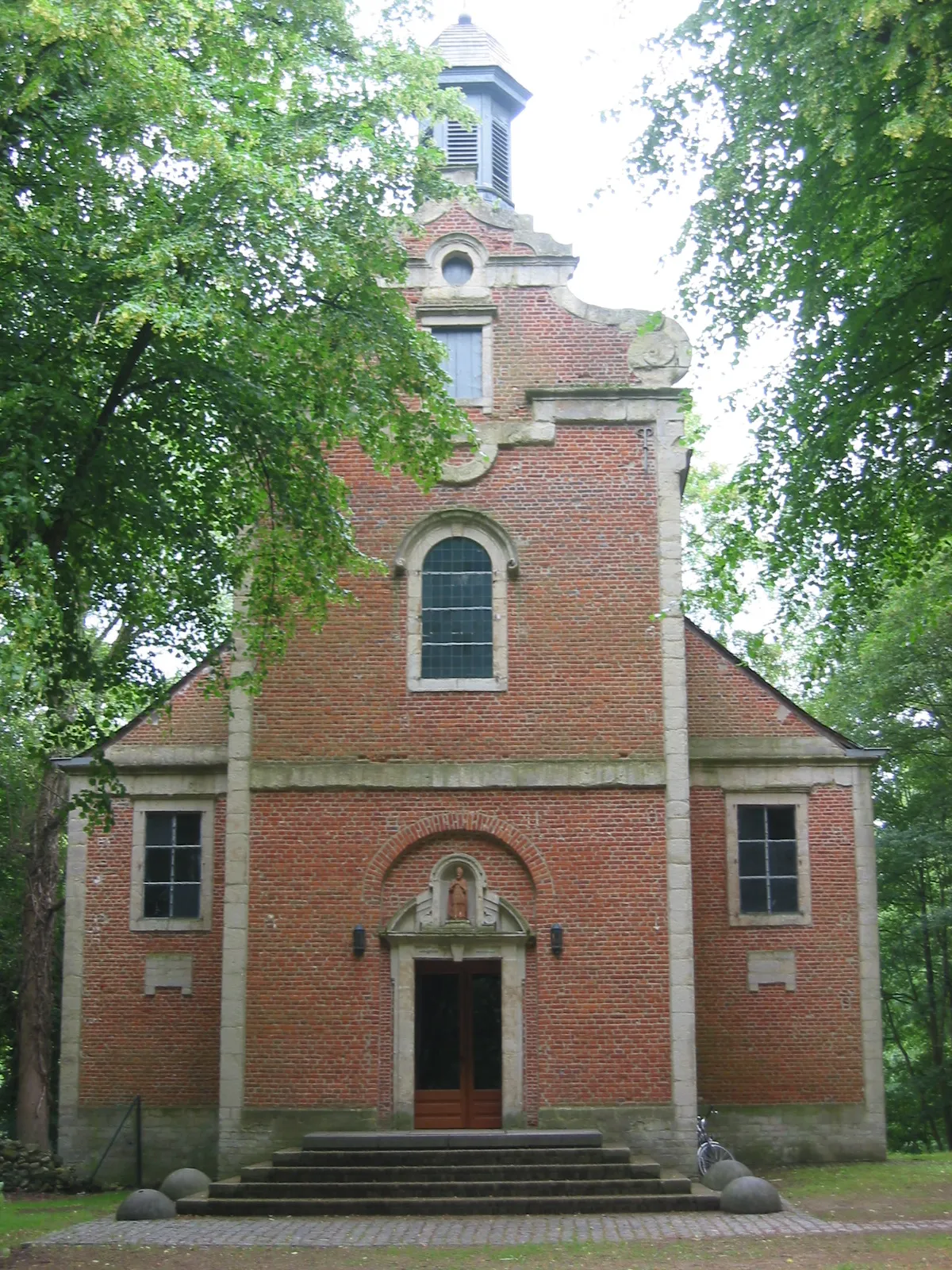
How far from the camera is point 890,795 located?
31.2m

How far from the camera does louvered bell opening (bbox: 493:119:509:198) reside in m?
21.7

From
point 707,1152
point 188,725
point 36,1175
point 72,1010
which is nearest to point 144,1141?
point 36,1175

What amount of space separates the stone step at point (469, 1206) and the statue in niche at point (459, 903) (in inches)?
128

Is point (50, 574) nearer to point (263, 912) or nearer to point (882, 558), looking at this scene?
point (263, 912)

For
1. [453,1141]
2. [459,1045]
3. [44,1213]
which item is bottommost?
[44,1213]

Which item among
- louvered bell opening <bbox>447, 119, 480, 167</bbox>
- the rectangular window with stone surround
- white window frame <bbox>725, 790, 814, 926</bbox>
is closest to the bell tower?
louvered bell opening <bbox>447, 119, 480, 167</bbox>

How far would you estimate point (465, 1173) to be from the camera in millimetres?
14664

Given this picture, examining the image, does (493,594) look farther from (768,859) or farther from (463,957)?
(768,859)

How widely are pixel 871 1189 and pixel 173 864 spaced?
30.4 ft

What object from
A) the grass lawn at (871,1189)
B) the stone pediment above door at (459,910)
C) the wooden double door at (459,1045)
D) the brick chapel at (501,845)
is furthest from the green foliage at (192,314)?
the grass lawn at (871,1189)

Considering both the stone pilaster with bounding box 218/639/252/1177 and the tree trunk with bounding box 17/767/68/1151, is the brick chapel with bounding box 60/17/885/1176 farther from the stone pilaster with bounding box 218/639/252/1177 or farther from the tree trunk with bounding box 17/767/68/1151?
the tree trunk with bounding box 17/767/68/1151

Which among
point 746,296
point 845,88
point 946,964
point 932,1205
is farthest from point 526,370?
point 946,964

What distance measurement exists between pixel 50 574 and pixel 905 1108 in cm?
2515

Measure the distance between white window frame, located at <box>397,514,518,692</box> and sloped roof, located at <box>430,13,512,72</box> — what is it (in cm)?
814
